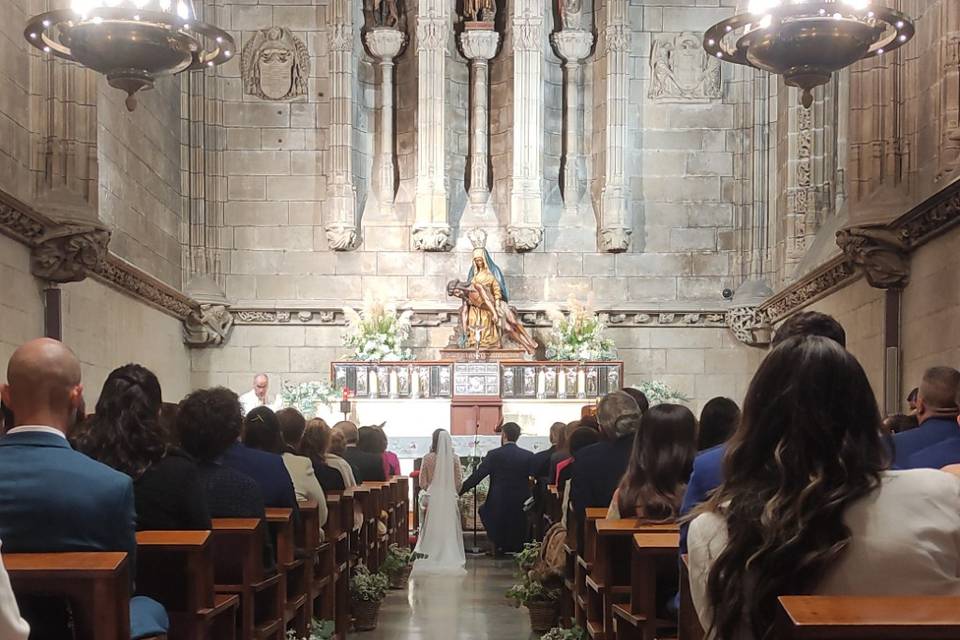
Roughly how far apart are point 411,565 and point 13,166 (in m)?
4.81

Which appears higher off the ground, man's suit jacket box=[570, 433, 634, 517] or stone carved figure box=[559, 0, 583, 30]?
stone carved figure box=[559, 0, 583, 30]

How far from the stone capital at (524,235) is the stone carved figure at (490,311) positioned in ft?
3.77

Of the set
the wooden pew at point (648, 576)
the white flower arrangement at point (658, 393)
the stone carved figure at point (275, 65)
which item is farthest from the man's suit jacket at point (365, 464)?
the stone carved figure at point (275, 65)

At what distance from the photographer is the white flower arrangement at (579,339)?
53.6ft

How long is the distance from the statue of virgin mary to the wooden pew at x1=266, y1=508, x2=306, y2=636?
987 cm

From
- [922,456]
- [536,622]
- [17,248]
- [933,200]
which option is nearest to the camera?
[922,456]

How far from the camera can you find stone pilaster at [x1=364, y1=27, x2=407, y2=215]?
58.8ft

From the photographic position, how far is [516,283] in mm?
17672

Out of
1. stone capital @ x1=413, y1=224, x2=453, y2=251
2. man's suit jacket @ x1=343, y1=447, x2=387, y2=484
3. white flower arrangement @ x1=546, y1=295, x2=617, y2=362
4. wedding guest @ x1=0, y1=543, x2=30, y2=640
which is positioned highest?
stone capital @ x1=413, y1=224, x2=453, y2=251

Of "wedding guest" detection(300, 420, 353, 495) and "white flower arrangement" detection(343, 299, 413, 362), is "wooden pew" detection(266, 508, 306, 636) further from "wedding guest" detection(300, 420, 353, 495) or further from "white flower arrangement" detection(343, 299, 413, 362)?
"white flower arrangement" detection(343, 299, 413, 362)

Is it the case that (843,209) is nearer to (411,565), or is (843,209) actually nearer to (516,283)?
(516,283)

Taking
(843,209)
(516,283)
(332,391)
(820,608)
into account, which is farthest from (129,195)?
(820,608)

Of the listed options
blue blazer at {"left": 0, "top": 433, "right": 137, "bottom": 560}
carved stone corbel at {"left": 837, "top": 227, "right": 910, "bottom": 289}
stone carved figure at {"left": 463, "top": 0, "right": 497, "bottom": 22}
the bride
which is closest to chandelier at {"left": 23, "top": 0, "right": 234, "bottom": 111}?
the bride

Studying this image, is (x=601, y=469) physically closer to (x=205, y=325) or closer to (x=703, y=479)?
(x=703, y=479)
